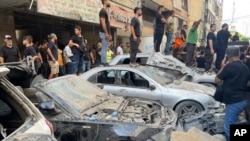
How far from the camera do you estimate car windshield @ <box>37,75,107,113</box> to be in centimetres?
445

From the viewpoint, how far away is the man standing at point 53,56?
30.6 ft

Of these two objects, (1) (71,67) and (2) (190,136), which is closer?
(2) (190,136)

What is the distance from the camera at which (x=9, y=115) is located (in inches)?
135

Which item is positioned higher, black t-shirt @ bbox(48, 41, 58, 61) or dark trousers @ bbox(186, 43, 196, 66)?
black t-shirt @ bbox(48, 41, 58, 61)

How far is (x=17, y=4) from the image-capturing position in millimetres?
9789

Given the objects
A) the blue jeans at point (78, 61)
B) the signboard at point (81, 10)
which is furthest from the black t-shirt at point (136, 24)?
the signboard at point (81, 10)

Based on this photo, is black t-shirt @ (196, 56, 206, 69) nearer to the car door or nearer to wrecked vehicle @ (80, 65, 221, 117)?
wrecked vehicle @ (80, 65, 221, 117)

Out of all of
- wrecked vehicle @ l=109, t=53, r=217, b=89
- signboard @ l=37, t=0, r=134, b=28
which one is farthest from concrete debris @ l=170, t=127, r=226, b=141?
signboard @ l=37, t=0, r=134, b=28

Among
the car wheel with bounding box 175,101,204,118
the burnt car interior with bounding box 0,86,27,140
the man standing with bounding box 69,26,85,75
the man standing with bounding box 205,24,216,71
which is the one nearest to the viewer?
the burnt car interior with bounding box 0,86,27,140

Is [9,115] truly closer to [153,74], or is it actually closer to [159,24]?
[153,74]

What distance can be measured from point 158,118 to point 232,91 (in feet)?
5.25

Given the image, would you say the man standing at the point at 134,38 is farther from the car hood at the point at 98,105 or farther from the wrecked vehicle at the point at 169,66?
the car hood at the point at 98,105

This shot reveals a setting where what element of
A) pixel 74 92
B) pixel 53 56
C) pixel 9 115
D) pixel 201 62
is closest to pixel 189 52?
pixel 201 62

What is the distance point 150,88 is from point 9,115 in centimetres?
441
